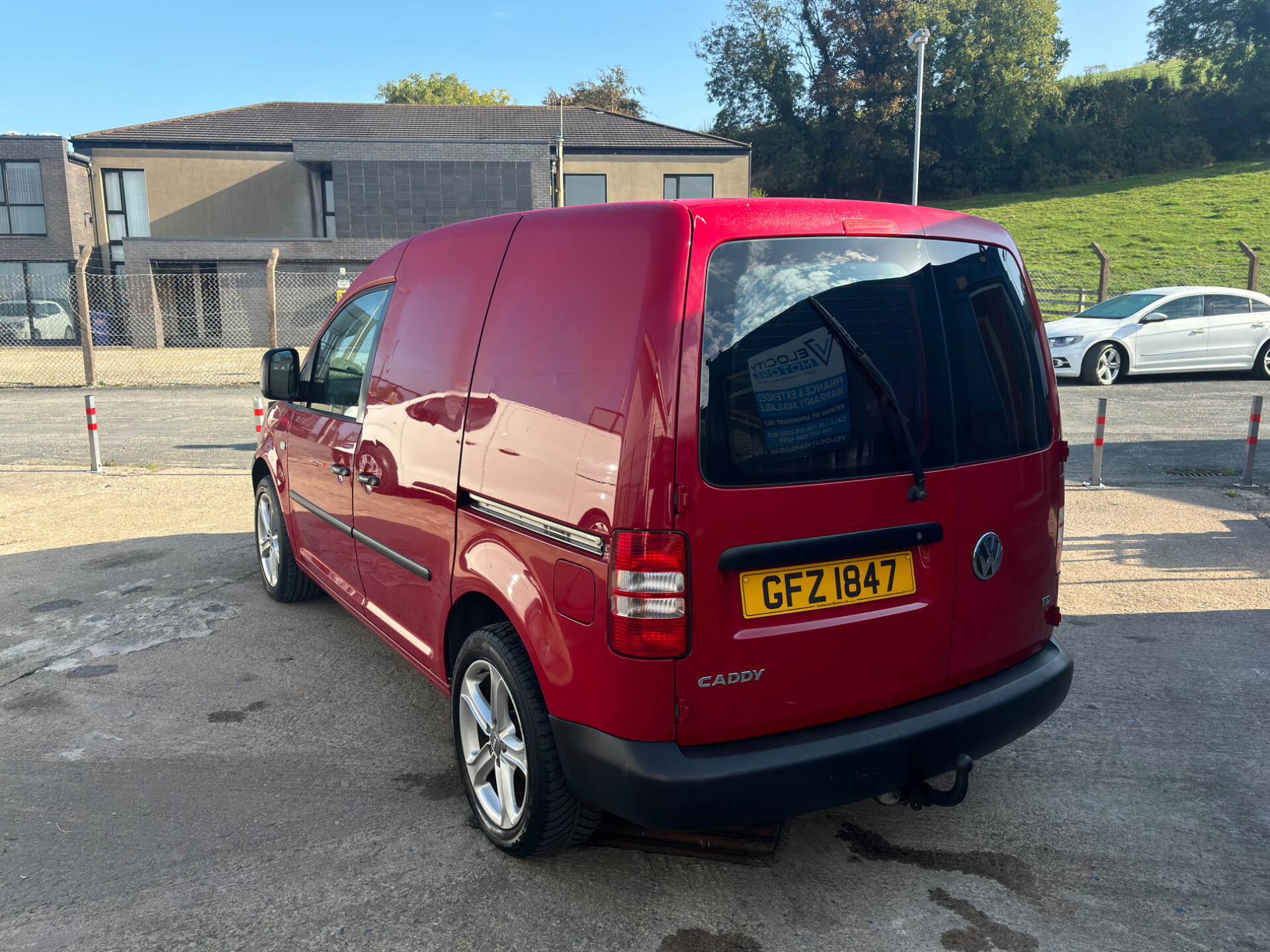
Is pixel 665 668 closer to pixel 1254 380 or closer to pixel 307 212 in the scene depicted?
pixel 1254 380

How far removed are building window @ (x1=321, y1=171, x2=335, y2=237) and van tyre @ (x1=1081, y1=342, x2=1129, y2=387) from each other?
29028 mm

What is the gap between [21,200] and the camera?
34.0 metres

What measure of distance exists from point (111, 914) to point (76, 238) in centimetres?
3840

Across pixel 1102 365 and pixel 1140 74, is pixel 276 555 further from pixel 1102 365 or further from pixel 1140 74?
pixel 1140 74

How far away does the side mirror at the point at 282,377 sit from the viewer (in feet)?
15.1

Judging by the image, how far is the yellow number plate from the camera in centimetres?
243

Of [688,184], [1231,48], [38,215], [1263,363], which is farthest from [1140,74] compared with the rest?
[38,215]

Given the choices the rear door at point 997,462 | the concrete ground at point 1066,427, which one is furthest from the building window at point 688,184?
the rear door at point 997,462

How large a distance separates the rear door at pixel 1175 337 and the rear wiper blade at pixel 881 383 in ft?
48.4

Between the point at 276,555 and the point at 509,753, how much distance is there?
2941 mm

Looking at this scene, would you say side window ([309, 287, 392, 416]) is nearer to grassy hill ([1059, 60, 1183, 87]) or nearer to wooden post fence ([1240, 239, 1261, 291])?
wooden post fence ([1240, 239, 1261, 291])

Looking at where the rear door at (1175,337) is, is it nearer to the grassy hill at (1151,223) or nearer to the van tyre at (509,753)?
the grassy hill at (1151,223)

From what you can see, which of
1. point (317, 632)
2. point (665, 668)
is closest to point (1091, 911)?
point (665, 668)

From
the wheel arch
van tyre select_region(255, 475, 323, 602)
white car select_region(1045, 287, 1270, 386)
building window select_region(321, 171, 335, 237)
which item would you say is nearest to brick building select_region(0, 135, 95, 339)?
building window select_region(321, 171, 335, 237)
